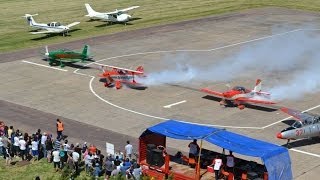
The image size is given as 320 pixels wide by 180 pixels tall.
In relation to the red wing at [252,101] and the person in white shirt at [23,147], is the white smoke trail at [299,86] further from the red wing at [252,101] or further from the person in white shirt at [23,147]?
the person in white shirt at [23,147]

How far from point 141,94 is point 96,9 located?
49.8 m

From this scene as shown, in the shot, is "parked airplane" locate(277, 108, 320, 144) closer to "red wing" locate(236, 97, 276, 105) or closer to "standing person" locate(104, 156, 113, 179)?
"red wing" locate(236, 97, 276, 105)

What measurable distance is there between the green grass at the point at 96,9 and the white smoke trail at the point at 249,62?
19172mm

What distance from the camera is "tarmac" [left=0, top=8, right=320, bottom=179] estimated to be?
4009 centimetres

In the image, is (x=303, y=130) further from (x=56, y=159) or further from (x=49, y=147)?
(x=49, y=147)

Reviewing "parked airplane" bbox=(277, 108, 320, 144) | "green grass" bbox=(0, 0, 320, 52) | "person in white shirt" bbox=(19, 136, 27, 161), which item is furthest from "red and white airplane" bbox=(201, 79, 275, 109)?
"green grass" bbox=(0, 0, 320, 52)

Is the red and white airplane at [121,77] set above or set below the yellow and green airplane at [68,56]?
below

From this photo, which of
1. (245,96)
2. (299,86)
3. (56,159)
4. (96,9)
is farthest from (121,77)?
(96,9)

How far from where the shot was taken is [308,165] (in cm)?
3400

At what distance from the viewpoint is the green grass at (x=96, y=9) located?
73.6 m

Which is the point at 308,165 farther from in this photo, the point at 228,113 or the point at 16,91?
the point at 16,91

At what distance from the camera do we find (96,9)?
95438 millimetres

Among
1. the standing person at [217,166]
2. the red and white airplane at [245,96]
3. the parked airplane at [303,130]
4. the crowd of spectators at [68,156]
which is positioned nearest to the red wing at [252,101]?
the red and white airplane at [245,96]

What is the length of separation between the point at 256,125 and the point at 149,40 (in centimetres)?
3162
